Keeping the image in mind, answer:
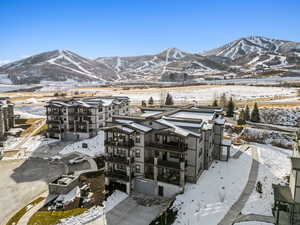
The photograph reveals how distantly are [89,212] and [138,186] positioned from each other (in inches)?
295

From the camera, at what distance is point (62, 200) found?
97.2 ft

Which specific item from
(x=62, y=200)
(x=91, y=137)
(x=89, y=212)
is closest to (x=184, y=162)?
(x=89, y=212)

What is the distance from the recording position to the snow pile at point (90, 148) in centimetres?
4656

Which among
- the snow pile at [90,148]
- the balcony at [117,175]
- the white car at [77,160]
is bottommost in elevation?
the white car at [77,160]

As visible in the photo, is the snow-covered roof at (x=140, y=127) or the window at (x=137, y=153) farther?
the window at (x=137, y=153)

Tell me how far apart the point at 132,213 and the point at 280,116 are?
52.5m

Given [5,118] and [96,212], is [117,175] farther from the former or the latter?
[5,118]

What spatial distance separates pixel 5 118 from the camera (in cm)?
6219

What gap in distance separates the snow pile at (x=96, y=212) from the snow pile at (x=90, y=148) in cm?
1694

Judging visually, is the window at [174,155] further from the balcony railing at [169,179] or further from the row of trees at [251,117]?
the row of trees at [251,117]

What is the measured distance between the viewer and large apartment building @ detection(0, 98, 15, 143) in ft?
186

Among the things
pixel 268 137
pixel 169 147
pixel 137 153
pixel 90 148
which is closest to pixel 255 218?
pixel 169 147

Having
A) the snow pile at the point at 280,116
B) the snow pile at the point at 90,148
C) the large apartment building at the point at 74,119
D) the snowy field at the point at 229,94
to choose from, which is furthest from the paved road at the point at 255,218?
the snowy field at the point at 229,94

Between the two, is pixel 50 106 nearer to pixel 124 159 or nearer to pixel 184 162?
pixel 124 159
